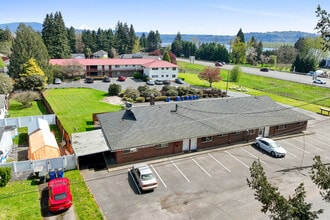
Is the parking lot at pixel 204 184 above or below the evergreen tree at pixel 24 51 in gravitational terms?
below

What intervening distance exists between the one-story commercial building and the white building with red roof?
36.4m

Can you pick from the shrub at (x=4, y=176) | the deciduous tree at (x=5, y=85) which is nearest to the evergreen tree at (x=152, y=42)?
the deciduous tree at (x=5, y=85)

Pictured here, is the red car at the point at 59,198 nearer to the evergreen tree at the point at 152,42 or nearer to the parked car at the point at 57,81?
the parked car at the point at 57,81

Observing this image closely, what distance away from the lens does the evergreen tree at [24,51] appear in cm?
5288

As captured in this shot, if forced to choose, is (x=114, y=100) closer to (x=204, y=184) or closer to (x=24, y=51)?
(x=24, y=51)

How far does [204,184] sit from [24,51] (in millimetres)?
49656

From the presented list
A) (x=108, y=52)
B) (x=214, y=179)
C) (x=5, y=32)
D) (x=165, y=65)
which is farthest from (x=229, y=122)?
(x=5, y=32)

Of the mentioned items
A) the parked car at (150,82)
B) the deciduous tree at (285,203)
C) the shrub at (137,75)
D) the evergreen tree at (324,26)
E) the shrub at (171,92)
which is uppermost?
the evergreen tree at (324,26)

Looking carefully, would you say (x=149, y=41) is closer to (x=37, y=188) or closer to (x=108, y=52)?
(x=108, y=52)

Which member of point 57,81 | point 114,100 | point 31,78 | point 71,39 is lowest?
point 114,100

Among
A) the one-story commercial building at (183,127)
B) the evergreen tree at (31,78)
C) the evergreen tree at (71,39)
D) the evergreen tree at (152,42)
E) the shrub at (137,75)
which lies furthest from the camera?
the evergreen tree at (152,42)

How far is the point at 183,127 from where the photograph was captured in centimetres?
2673

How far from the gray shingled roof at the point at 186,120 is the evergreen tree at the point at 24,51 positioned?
34429mm

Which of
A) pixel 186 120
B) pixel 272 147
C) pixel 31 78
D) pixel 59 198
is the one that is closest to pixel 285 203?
pixel 59 198
